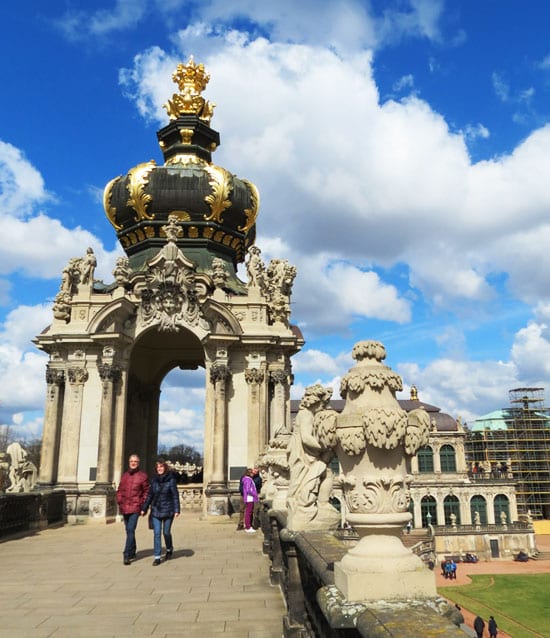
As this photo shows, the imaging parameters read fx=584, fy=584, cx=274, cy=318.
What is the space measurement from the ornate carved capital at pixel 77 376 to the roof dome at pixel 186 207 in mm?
5502

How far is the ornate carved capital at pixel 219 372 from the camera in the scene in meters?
20.5

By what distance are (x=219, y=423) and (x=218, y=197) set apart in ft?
33.1

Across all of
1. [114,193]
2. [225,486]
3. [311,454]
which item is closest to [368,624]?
[311,454]

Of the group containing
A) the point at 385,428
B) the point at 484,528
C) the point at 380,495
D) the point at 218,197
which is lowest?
the point at 484,528

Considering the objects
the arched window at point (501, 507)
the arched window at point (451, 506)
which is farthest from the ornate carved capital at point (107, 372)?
the arched window at point (501, 507)

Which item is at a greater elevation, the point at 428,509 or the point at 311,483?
the point at 311,483

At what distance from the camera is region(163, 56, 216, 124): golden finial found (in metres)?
29.0

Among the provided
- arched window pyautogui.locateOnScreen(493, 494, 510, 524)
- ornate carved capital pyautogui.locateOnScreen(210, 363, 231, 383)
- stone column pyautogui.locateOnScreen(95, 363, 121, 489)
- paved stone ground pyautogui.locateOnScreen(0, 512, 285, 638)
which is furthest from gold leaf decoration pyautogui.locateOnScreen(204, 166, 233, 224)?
arched window pyautogui.locateOnScreen(493, 494, 510, 524)

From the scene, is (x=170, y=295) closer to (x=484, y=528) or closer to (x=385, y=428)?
(x=385, y=428)

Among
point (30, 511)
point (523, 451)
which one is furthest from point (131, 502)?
point (523, 451)

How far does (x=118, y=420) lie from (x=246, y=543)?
27.4 feet

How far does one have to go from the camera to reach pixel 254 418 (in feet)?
A: 67.3

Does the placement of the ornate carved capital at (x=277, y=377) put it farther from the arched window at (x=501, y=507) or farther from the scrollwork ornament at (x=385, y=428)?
the arched window at (x=501, y=507)

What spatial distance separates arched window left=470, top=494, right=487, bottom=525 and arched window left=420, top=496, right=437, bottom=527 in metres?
3.97
